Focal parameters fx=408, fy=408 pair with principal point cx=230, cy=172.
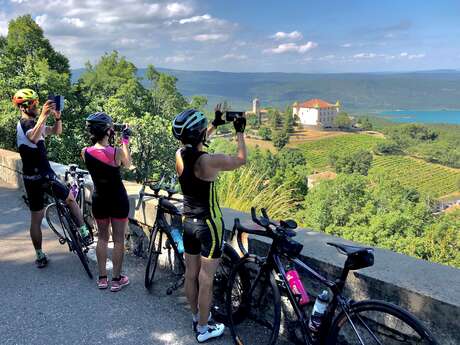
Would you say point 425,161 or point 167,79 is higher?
point 167,79

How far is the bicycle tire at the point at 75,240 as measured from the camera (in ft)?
14.3

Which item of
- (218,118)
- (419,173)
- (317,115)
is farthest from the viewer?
(317,115)

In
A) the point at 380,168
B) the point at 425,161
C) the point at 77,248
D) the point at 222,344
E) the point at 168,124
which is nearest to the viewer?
the point at 222,344

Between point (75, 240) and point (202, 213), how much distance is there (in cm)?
219

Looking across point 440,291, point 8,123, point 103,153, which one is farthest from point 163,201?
point 8,123

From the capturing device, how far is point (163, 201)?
393cm

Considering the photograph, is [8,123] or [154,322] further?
[8,123]

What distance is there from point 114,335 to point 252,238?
1368mm

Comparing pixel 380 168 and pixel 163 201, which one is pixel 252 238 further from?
pixel 380 168

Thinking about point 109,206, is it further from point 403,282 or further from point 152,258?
point 403,282

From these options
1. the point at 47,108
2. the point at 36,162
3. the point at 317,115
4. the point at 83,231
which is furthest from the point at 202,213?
the point at 317,115

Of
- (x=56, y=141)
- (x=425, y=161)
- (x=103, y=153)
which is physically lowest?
(x=425, y=161)

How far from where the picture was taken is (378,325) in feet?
8.05

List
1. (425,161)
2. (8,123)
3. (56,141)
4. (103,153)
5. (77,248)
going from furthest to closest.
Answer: (425,161), (8,123), (56,141), (77,248), (103,153)
